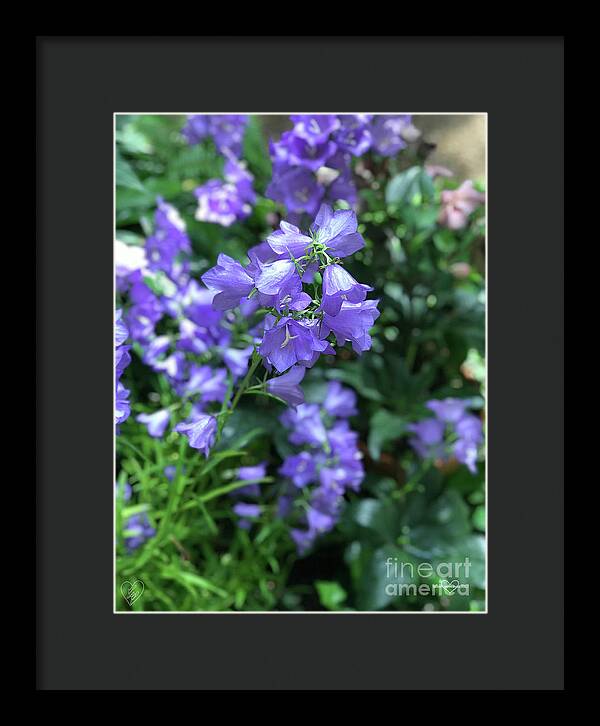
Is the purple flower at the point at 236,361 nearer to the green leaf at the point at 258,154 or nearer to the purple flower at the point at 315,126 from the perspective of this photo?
the purple flower at the point at 315,126

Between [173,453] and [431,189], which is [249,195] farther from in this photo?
[173,453]

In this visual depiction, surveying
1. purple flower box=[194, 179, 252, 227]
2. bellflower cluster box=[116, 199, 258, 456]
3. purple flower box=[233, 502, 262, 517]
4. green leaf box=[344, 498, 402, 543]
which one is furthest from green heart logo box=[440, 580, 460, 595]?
purple flower box=[194, 179, 252, 227]

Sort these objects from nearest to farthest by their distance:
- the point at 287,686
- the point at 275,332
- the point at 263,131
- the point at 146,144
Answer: the point at 275,332, the point at 287,686, the point at 263,131, the point at 146,144

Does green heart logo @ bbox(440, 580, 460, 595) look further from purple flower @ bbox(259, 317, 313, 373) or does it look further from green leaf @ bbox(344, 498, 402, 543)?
purple flower @ bbox(259, 317, 313, 373)
